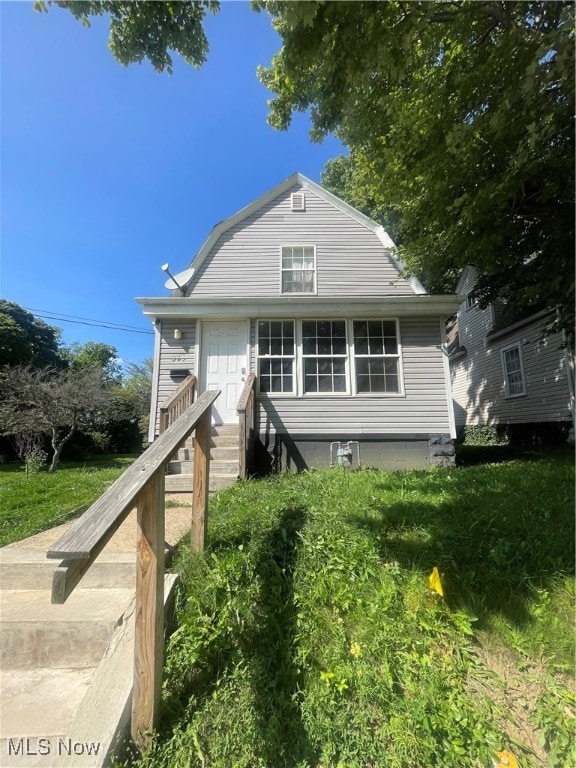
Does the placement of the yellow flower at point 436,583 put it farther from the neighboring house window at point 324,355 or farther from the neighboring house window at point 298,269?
the neighboring house window at point 298,269

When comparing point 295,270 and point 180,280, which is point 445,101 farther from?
point 180,280

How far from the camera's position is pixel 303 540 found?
2605mm

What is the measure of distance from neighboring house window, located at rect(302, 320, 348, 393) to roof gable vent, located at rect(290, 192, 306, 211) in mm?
3003

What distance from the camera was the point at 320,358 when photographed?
22.6ft

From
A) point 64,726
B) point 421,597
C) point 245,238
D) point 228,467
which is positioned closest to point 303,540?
point 421,597

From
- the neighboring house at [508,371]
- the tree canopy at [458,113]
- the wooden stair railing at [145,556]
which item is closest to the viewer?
the wooden stair railing at [145,556]

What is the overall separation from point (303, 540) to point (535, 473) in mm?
3774

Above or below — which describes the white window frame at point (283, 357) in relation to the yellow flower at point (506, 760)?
Result: above

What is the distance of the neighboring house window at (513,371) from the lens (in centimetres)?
1028

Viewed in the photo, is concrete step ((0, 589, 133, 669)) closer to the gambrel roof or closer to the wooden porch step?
the wooden porch step

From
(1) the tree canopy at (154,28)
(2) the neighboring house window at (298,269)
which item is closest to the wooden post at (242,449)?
(2) the neighboring house window at (298,269)

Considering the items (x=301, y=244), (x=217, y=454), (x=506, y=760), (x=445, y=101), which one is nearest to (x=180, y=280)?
(x=301, y=244)

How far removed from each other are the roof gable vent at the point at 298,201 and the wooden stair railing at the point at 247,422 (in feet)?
14.0

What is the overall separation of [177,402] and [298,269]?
4.08m
